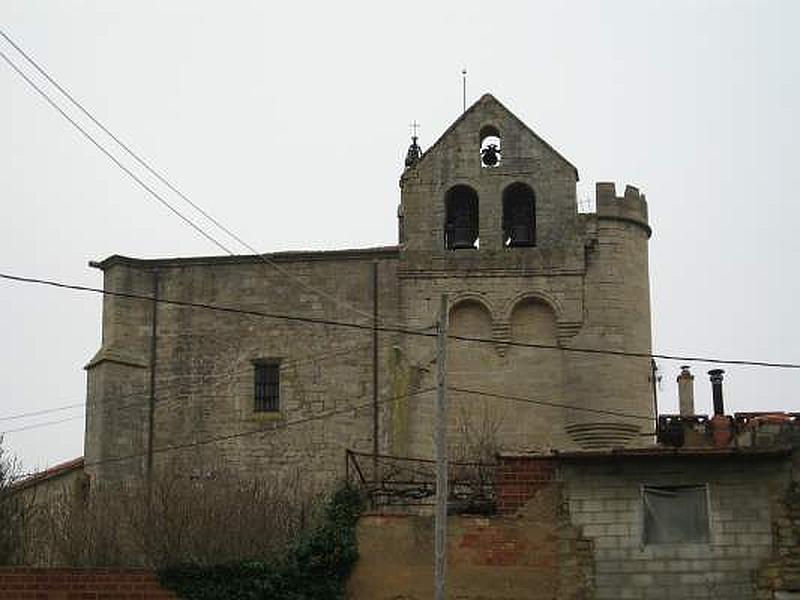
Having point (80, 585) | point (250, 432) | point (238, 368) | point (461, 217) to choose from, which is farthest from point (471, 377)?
point (80, 585)

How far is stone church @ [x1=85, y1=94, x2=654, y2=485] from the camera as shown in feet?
115

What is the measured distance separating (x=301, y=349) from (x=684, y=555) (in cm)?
1691

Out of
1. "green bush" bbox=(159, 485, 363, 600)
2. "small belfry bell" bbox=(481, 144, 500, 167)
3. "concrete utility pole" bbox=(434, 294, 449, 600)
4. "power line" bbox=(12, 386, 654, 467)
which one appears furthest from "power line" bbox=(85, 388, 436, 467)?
"concrete utility pole" bbox=(434, 294, 449, 600)

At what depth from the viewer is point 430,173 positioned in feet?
121

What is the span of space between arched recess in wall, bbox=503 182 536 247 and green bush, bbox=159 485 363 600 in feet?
51.3

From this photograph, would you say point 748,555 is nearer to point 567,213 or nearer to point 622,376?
point 622,376

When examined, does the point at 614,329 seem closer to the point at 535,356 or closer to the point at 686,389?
the point at 535,356

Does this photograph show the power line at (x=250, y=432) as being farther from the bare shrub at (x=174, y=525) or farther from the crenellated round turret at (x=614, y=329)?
the crenellated round turret at (x=614, y=329)

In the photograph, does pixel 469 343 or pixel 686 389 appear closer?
pixel 469 343

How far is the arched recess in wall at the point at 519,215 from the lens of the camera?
1430 inches

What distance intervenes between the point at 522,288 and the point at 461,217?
274 centimetres

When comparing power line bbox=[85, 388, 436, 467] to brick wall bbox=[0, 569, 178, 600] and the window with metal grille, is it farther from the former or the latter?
brick wall bbox=[0, 569, 178, 600]

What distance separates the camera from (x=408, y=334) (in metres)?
35.9

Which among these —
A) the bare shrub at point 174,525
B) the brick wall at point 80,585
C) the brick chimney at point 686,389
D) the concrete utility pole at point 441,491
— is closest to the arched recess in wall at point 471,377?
the bare shrub at point 174,525
